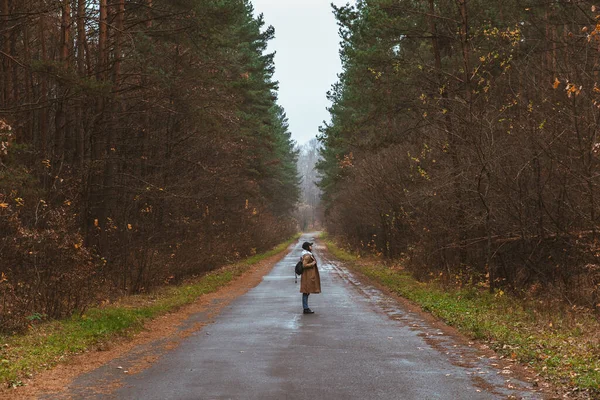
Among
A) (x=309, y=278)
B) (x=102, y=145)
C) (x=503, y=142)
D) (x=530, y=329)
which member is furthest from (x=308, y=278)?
(x=102, y=145)

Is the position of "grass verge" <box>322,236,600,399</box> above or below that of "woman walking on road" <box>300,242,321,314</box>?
below

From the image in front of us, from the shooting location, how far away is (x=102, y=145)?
63.0 ft

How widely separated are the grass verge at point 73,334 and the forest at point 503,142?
8606mm

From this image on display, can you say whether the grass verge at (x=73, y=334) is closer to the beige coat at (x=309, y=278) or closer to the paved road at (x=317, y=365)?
the paved road at (x=317, y=365)

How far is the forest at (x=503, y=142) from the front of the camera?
14859 millimetres

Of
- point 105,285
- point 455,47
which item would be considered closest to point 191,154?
point 105,285

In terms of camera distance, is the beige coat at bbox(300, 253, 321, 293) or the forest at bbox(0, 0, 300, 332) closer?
the forest at bbox(0, 0, 300, 332)

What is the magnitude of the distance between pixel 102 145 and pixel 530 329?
13552 millimetres

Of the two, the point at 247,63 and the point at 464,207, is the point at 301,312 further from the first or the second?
the point at 247,63

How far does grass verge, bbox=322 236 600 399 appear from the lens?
26.6ft

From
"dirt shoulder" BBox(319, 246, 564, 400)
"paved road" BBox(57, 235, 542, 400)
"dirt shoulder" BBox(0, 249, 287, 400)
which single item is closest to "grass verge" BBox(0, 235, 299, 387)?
"dirt shoulder" BBox(0, 249, 287, 400)

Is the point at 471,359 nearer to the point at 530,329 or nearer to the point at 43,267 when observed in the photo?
the point at 530,329

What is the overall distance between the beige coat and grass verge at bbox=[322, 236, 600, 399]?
2.77 m

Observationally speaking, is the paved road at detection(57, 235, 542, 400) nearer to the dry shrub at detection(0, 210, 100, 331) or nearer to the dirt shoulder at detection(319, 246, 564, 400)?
the dirt shoulder at detection(319, 246, 564, 400)
